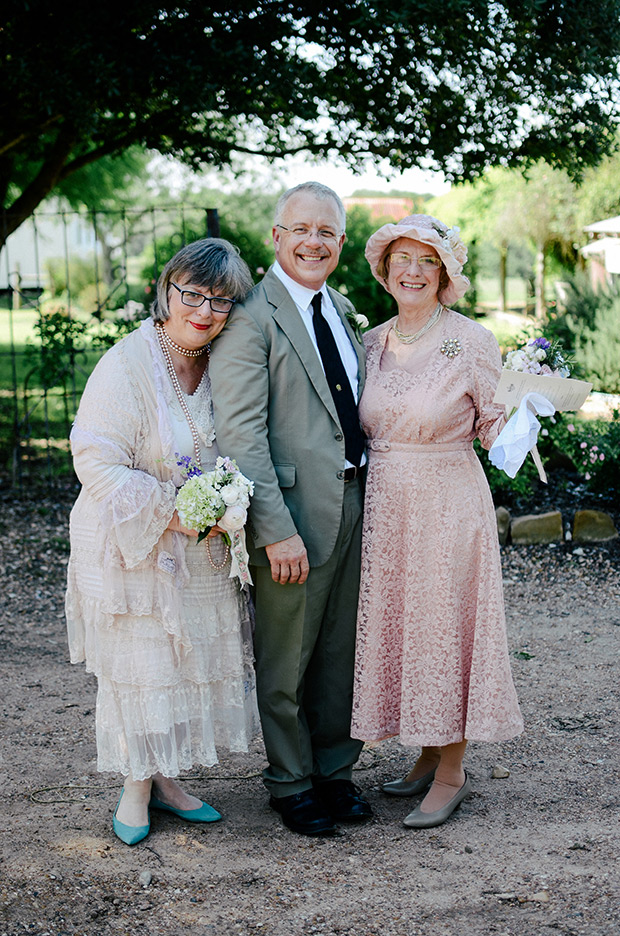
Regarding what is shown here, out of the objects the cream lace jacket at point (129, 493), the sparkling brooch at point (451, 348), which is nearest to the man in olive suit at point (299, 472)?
the cream lace jacket at point (129, 493)

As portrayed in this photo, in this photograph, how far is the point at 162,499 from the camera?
2975 millimetres

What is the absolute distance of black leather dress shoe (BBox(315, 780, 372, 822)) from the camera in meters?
3.39

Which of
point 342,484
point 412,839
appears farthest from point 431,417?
point 412,839

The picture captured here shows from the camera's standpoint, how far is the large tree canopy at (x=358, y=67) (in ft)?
18.7

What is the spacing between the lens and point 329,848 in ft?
10.5

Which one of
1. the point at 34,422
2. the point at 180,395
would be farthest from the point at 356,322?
the point at 34,422

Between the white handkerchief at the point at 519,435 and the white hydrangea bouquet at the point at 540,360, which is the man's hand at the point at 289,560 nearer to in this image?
the white handkerchief at the point at 519,435

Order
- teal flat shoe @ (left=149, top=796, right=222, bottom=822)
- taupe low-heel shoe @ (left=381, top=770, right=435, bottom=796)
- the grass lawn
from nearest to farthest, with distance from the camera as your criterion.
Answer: teal flat shoe @ (left=149, top=796, right=222, bottom=822) → taupe low-heel shoe @ (left=381, top=770, right=435, bottom=796) → the grass lawn

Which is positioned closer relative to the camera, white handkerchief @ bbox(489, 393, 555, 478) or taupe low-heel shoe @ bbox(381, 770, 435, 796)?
white handkerchief @ bbox(489, 393, 555, 478)

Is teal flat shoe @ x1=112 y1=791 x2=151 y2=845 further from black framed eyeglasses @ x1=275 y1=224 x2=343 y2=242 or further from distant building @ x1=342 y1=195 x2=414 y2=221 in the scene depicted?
distant building @ x1=342 y1=195 x2=414 y2=221

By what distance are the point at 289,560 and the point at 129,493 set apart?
1.90 feet

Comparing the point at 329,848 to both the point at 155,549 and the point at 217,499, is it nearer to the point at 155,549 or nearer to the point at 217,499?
the point at 155,549

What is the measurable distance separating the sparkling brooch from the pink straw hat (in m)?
0.17

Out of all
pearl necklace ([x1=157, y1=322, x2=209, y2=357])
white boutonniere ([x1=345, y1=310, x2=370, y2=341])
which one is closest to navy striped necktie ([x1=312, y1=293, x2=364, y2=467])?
white boutonniere ([x1=345, y1=310, x2=370, y2=341])
